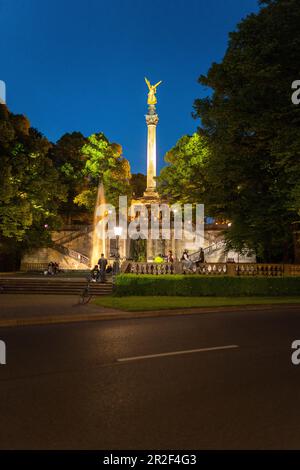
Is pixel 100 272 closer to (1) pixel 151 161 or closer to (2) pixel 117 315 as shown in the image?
(2) pixel 117 315

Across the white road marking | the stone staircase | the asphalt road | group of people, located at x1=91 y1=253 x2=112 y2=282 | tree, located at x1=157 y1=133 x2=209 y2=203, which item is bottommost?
the asphalt road

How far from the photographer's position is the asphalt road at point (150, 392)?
474 cm

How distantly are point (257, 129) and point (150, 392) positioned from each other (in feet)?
65.0

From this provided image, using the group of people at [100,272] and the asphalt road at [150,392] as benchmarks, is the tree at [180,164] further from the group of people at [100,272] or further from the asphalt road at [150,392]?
the asphalt road at [150,392]

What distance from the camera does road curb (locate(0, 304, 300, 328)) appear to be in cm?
1429

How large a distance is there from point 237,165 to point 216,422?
75.7 ft

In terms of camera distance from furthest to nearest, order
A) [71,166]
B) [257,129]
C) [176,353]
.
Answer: [71,166] < [257,129] < [176,353]

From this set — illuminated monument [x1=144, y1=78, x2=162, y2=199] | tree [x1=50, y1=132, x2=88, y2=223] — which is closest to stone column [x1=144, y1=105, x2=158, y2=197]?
illuminated monument [x1=144, y1=78, x2=162, y2=199]

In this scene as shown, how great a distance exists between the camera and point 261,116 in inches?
928

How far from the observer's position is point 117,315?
16.1 meters

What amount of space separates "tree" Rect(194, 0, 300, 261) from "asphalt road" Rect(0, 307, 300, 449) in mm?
14361

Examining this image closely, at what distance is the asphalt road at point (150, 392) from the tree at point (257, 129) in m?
14.4

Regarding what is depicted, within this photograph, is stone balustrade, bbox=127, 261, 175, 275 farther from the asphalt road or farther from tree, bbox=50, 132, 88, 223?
tree, bbox=50, 132, 88, 223

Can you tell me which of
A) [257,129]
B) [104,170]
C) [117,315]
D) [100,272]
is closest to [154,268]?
[100,272]
